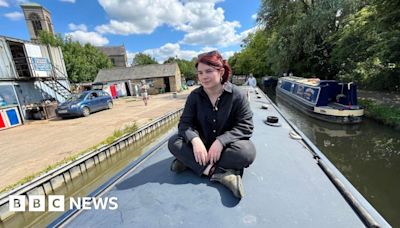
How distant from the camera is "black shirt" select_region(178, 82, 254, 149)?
194 centimetres

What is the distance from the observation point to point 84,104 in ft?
37.7

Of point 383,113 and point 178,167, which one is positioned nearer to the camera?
point 178,167

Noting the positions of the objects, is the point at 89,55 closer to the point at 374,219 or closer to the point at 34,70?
the point at 34,70

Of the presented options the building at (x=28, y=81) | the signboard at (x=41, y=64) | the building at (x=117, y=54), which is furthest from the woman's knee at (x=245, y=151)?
the building at (x=117, y=54)

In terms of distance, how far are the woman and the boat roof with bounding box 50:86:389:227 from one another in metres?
0.15

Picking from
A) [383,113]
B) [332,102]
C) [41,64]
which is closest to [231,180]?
[383,113]

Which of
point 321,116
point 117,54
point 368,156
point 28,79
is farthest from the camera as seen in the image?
point 117,54

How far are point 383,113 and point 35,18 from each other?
197 ft

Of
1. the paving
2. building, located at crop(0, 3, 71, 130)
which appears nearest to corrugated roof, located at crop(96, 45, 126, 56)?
building, located at crop(0, 3, 71, 130)

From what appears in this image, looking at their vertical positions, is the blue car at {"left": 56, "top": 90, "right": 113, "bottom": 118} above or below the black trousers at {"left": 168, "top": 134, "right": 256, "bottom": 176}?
below

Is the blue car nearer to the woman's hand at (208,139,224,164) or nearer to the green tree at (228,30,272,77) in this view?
the woman's hand at (208,139,224,164)

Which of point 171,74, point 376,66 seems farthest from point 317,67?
point 171,74

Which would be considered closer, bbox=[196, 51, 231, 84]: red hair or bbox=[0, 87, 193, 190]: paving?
bbox=[196, 51, 231, 84]: red hair

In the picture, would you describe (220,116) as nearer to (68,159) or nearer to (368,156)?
(68,159)
